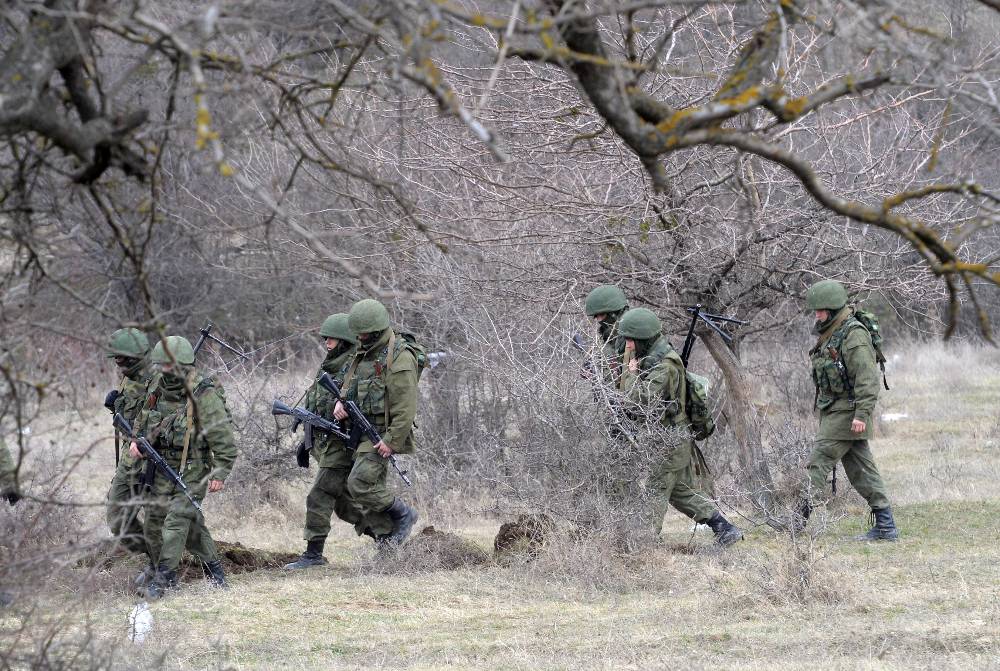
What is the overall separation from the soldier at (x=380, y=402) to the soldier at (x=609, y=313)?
4.68ft

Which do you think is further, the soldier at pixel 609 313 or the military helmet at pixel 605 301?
the military helmet at pixel 605 301

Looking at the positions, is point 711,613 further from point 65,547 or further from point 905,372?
point 905,372

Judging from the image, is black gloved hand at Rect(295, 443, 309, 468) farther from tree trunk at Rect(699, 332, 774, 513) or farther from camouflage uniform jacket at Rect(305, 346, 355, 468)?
tree trunk at Rect(699, 332, 774, 513)

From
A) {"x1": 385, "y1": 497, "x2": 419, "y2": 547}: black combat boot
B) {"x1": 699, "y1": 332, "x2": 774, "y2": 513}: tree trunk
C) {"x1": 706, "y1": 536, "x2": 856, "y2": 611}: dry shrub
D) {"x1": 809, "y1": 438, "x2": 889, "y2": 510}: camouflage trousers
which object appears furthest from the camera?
{"x1": 699, "y1": 332, "x2": 774, "y2": 513}: tree trunk

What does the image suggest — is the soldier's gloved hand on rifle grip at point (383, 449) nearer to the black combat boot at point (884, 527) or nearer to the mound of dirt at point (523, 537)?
the mound of dirt at point (523, 537)

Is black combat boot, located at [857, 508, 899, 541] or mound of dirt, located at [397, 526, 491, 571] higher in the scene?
black combat boot, located at [857, 508, 899, 541]

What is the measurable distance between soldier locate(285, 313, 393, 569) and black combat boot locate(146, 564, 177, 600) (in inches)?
44.6

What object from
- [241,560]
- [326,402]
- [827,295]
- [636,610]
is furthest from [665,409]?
[241,560]

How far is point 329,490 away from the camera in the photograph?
982 cm

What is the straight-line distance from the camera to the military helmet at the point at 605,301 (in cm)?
964

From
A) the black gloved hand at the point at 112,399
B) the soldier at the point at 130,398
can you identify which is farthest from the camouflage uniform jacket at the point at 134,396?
the black gloved hand at the point at 112,399

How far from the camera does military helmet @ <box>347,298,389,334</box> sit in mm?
9289

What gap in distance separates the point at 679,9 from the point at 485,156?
6.44 ft

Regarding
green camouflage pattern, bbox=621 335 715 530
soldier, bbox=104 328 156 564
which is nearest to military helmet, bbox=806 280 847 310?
green camouflage pattern, bbox=621 335 715 530
